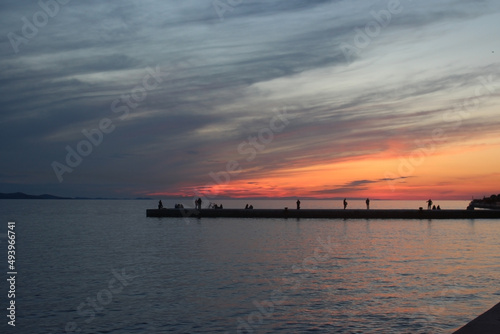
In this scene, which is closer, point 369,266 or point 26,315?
point 26,315

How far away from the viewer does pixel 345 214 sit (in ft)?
286

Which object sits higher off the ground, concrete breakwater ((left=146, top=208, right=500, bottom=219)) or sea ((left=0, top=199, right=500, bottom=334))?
concrete breakwater ((left=146, top=208, right=500, bottom=219))

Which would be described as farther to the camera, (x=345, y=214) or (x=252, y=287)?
(x=345, y=214)

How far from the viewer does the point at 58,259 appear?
134ft

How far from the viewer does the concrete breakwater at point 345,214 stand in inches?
3292

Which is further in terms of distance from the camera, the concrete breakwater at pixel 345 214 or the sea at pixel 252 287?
the concrete breakwater at pixel 345 214

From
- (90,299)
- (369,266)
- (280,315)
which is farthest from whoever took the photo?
(369,266)

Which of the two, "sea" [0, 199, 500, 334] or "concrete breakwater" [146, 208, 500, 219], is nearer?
"sea" [0, 199, 500, 334]

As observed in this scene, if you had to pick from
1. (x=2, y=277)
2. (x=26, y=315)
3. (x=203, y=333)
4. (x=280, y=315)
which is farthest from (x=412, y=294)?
(x=2, y=277)

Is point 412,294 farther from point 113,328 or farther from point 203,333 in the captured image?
point 113,328

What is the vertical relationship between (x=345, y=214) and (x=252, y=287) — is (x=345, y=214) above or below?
above

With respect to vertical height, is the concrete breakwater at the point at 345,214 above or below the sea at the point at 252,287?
above

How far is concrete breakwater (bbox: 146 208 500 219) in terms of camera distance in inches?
3292

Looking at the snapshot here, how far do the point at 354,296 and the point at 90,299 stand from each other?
42.4 feet
